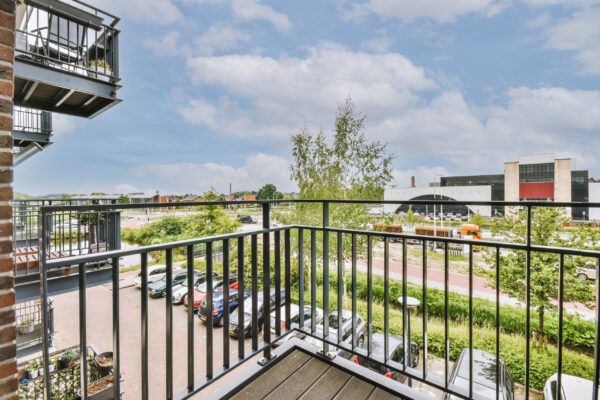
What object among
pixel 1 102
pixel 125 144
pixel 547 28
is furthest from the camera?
pixel 125 144

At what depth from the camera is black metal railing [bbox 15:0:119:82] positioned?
12.5ft

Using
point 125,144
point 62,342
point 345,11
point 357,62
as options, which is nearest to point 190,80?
point 125,144

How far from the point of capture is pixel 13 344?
0.95m

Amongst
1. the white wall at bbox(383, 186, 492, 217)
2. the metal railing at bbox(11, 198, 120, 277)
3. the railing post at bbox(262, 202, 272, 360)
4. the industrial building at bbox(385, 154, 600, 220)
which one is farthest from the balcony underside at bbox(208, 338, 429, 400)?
the industrial building at bbox(385, 154, 600, 220)

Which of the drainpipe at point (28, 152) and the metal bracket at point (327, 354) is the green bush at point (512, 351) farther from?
the drainpipe at point (28, 152)

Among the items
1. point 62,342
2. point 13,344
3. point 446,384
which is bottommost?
point 62,342

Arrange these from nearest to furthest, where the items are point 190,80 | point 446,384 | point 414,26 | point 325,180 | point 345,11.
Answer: point 446,384 → point 325,180 → point 345,11 → point 414,26 → point 190,80

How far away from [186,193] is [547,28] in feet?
90.3

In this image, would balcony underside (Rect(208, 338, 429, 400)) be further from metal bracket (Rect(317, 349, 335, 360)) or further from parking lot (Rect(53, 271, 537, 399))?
parking lot (Rect(53, 271, 537, 399))

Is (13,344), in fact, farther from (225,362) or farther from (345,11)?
(345,11)

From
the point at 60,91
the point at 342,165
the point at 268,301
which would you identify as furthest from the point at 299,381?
the point at 342,165

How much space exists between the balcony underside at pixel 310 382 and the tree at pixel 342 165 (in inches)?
258

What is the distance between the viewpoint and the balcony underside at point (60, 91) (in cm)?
367

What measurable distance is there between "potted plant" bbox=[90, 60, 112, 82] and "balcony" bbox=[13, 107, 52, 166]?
269 centimetres
